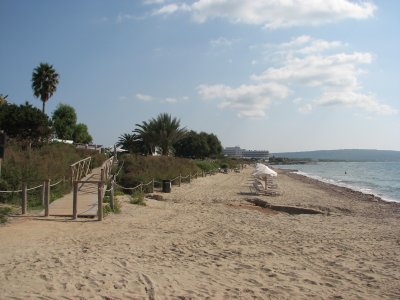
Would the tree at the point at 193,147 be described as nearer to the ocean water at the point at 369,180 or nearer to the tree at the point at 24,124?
the ocean water at the point at 369,180

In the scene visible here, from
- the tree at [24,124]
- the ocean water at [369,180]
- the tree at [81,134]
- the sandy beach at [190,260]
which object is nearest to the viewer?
the sandy beach at [190,260]

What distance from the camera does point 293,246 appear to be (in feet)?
31.9

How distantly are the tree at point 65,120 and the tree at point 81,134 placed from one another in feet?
3.53

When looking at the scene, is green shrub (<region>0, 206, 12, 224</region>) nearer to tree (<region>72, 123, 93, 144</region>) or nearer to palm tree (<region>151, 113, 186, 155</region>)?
palm tree (<region>151, 113, 186, 155</region>)

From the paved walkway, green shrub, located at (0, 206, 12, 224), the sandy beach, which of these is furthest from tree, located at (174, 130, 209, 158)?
green shrub, located at (0, 206, 12, 224)

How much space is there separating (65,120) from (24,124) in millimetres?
37351

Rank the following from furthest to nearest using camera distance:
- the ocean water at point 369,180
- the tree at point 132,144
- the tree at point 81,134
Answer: the tree at point 81,134, the tree at point 132,144, the ocean water at point 369,180

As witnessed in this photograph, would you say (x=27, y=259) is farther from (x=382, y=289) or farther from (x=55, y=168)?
(x=55, y=168)

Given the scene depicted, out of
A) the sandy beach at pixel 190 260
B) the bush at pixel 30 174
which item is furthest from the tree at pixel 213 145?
the sandy beach at pixel 190 260

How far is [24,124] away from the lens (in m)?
28.9

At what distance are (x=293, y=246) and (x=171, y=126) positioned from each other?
112 feet

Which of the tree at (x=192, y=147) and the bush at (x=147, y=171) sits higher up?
the tree at (x=192, y=147)

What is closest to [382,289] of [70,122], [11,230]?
[11,230]

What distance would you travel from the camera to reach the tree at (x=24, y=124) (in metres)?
28.7
